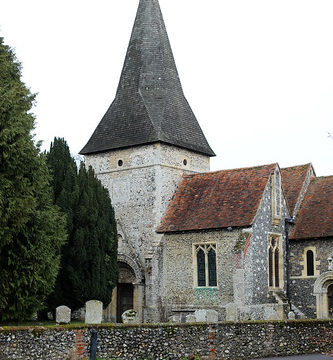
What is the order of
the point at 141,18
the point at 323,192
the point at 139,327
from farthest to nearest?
the point at 141,18 < the point at 323,192 < the point at 139,327

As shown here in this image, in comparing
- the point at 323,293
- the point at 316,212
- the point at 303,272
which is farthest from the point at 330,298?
the point at 316,212

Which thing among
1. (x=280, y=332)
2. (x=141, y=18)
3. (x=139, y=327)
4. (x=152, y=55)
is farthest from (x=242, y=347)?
(x=141, y=18)

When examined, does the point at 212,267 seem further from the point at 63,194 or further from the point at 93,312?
the point at 93,312

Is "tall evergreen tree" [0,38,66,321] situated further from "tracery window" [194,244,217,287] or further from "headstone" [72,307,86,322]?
"tracery window" [194,244,217,287]

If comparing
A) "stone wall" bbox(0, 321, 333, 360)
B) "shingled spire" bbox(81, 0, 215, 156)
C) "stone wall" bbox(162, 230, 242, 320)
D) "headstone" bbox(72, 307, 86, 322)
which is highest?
"shingled spire" bbox(81, 0, 215, 156)

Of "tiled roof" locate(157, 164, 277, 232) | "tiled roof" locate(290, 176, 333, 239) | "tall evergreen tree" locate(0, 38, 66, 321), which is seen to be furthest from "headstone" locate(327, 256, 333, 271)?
"tall evergreen tree" locate(0, 38, 66, 321)

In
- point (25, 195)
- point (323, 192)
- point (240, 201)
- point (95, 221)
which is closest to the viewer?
point (25, 195)

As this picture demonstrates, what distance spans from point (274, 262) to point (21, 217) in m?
14.4

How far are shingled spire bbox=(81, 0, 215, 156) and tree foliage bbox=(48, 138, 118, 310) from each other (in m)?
4.35

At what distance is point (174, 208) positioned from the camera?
30172 mm

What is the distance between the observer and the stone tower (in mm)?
29719

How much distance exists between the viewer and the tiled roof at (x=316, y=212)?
29009 millimetres

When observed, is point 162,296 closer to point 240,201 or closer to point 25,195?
point 240,201

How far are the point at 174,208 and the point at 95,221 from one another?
5001mm
